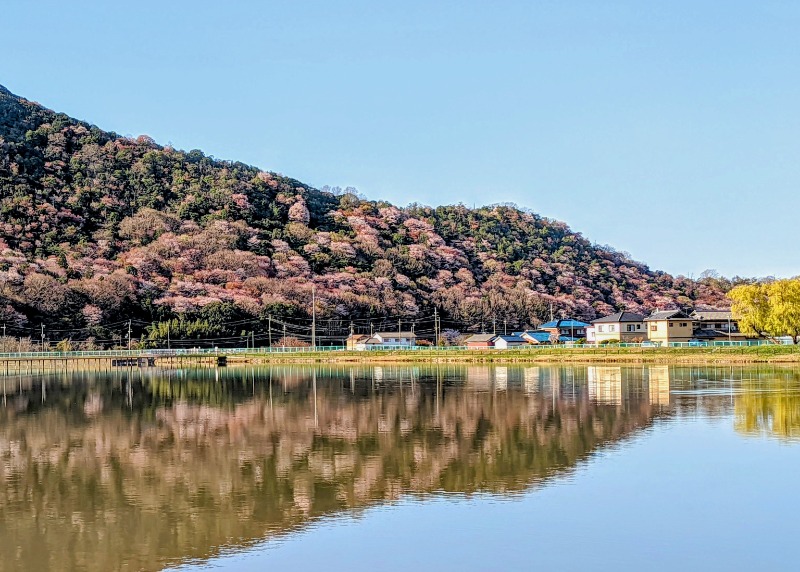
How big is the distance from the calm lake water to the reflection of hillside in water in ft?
0.18

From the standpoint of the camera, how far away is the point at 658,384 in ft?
118

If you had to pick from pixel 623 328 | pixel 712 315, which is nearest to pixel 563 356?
pixel 623 328

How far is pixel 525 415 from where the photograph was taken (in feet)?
81.1

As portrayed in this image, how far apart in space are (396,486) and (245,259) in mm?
77516

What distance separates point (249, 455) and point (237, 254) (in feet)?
242

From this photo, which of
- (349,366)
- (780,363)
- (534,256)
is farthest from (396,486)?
(534,256)

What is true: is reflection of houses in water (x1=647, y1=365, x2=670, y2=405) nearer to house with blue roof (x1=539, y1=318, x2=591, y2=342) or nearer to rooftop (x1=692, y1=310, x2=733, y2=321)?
rooftop (x1=692, y1=310, x2=733, y2=321)

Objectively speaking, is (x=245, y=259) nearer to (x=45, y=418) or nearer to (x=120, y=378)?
(x=120, y=378)

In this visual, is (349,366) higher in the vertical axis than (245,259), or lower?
lower

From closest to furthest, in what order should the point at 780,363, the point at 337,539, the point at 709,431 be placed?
the point at 337,539 < the point at 709,431 < the point at 780,363

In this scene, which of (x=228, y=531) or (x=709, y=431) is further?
(x=709, y=431)

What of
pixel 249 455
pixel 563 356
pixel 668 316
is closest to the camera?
pixel 249 455

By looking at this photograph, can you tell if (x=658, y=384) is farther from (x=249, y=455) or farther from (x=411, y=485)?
(x=411, y=485)

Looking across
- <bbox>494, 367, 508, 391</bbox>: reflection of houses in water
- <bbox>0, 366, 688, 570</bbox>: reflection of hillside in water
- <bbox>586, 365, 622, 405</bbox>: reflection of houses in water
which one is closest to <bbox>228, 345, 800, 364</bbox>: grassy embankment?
<bbox>586, 365, 622, 405</bbox>: reflection of houses in water
